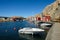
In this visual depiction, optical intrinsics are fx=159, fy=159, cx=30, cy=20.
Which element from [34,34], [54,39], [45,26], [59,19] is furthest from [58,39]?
[45,26]

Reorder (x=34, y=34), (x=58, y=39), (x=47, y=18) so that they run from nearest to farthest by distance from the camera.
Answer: (x=58, y=39), (x=34, y=34), (x=47, y=18)

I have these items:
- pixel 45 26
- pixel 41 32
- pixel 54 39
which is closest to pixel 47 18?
pixel 45 26

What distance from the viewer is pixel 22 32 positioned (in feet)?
155

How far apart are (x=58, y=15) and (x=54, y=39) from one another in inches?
57.4

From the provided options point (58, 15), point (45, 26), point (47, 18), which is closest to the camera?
point (58, 15)

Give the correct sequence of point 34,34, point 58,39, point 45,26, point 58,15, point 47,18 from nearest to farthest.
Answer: point 58,15 → point 58,39 → point 34,34 → point 45,26 → point 47,18

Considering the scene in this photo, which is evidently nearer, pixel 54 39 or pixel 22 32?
pixel 54 39

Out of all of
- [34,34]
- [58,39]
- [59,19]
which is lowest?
[34,34]

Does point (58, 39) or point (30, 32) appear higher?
point (58, 39)

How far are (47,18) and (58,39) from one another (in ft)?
402

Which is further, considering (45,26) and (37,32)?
(45,26)

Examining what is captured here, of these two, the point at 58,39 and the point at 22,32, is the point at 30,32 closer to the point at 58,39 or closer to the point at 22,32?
the point at 22,32

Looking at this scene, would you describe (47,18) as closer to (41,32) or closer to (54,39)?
(41,32)

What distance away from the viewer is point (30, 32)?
45781 mm
